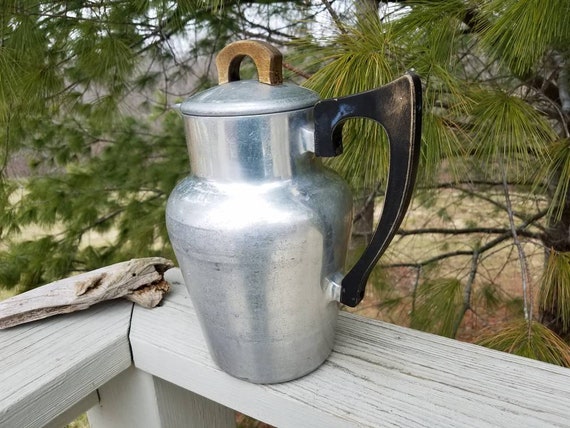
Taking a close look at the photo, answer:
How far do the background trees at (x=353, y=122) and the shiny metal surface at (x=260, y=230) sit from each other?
220 mm

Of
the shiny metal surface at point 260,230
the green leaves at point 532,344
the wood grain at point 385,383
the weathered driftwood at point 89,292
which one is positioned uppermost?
the shiny metal surface at point 260,230

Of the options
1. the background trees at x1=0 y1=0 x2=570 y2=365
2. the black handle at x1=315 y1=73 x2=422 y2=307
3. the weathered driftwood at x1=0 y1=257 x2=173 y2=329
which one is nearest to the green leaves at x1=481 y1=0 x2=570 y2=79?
the background trees at x1=0 y1=0 x2=570 y2=365

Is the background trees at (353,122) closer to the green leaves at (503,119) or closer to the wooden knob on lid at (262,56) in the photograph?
the green leaves at (503,119)

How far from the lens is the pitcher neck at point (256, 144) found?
375 millimetres

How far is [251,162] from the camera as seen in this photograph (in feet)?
1.25

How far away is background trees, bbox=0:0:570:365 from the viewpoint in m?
0.63

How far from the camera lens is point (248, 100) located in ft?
1.21

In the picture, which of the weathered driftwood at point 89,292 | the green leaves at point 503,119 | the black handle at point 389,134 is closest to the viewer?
the black handle at point 389,134

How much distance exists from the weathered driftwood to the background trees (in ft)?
1.00

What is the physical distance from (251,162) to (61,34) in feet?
3.04

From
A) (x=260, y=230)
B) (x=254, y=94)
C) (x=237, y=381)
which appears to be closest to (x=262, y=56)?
(x=254, y=94)

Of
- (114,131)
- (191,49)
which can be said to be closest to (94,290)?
(191,49)

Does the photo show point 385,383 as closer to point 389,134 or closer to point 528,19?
point 389,134

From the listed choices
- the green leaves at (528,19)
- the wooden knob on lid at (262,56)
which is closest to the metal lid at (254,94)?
the wooden knob on lid at (262,56)
